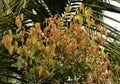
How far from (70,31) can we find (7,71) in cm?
73

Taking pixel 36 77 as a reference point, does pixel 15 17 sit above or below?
above

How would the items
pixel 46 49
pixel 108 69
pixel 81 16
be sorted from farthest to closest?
pixel 108 69
pixel 81 16
pixel 46 49

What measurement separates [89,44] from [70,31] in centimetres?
18

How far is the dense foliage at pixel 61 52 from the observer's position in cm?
313

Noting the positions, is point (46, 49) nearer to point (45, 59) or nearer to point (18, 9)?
point (45, 59)

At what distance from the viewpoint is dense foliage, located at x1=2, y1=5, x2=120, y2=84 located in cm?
313

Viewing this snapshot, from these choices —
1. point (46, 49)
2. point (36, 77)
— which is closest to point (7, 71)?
point (36, 77)

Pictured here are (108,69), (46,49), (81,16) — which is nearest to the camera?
(46,49)

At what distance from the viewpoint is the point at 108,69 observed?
11.8ft

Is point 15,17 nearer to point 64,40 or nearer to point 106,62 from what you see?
point 64,40

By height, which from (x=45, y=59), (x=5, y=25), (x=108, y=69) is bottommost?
(x=108, y=69)

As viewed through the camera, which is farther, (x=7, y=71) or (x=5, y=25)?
(x=7, y=71)

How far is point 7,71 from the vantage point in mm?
3629

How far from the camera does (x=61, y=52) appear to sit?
3236mm
